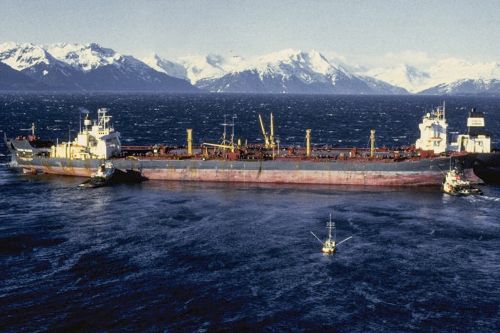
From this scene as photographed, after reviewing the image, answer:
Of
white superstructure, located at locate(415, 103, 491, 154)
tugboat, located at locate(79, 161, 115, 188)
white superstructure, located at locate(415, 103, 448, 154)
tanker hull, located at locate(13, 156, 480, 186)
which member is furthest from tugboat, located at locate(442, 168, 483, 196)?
tugboat, located at locate(79, 161, 115, 188)

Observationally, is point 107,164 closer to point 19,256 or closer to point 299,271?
point 19,256

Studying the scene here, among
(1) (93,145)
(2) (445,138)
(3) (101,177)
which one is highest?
(2) (445,138)

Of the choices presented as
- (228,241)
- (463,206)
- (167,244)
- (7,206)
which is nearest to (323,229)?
(228,241)

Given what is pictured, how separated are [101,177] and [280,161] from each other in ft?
96.3

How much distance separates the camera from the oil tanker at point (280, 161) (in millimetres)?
98625

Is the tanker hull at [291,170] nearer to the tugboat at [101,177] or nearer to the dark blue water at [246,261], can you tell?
the tugboat at [101,177]

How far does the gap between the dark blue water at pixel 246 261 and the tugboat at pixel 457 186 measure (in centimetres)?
200

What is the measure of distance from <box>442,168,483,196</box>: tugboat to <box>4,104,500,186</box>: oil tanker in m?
4.27

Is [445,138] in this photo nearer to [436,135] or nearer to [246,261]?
[436,135]

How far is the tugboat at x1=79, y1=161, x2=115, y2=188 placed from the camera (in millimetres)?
99081

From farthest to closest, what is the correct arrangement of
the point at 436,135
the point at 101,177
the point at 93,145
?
the point at 93,145
the point at 436,135
the point at 101,177

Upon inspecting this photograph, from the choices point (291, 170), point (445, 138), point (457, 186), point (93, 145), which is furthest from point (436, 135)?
point (93, 145)

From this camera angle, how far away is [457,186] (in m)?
91.8

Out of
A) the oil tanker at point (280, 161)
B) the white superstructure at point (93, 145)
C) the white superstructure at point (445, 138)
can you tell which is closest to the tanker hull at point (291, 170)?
the oil tanker at point (280, 161)
